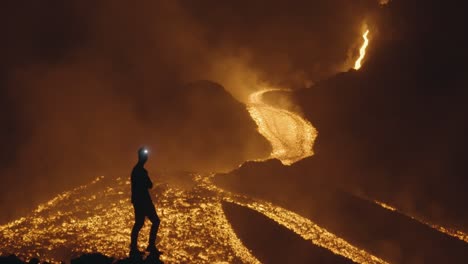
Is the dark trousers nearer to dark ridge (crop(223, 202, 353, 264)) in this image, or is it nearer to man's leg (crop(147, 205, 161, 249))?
man's leg (crop(147, 205, 161, 249))

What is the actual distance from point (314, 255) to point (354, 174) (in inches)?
276

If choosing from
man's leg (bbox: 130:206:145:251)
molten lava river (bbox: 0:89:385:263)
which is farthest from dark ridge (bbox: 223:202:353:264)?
man's leg (bbox: 130:206:145:251)

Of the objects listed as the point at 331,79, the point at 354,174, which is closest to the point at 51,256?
the point at 354,174

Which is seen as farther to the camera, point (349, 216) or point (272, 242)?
point (349, 216)

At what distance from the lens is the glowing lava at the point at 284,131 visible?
19.4m

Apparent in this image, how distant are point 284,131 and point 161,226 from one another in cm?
1050

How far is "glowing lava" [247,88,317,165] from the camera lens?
63.6 ft

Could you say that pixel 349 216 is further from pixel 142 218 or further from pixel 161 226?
pixel 142 218

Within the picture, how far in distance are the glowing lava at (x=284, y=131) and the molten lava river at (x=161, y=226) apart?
3.72m

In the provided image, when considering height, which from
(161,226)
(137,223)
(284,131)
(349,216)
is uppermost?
(284,131)

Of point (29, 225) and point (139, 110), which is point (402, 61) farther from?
point (29, 225)

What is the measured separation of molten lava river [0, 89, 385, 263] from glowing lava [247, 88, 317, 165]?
3.72 metres

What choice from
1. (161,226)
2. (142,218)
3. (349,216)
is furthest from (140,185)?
(349,216)

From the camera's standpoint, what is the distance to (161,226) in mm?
12172
